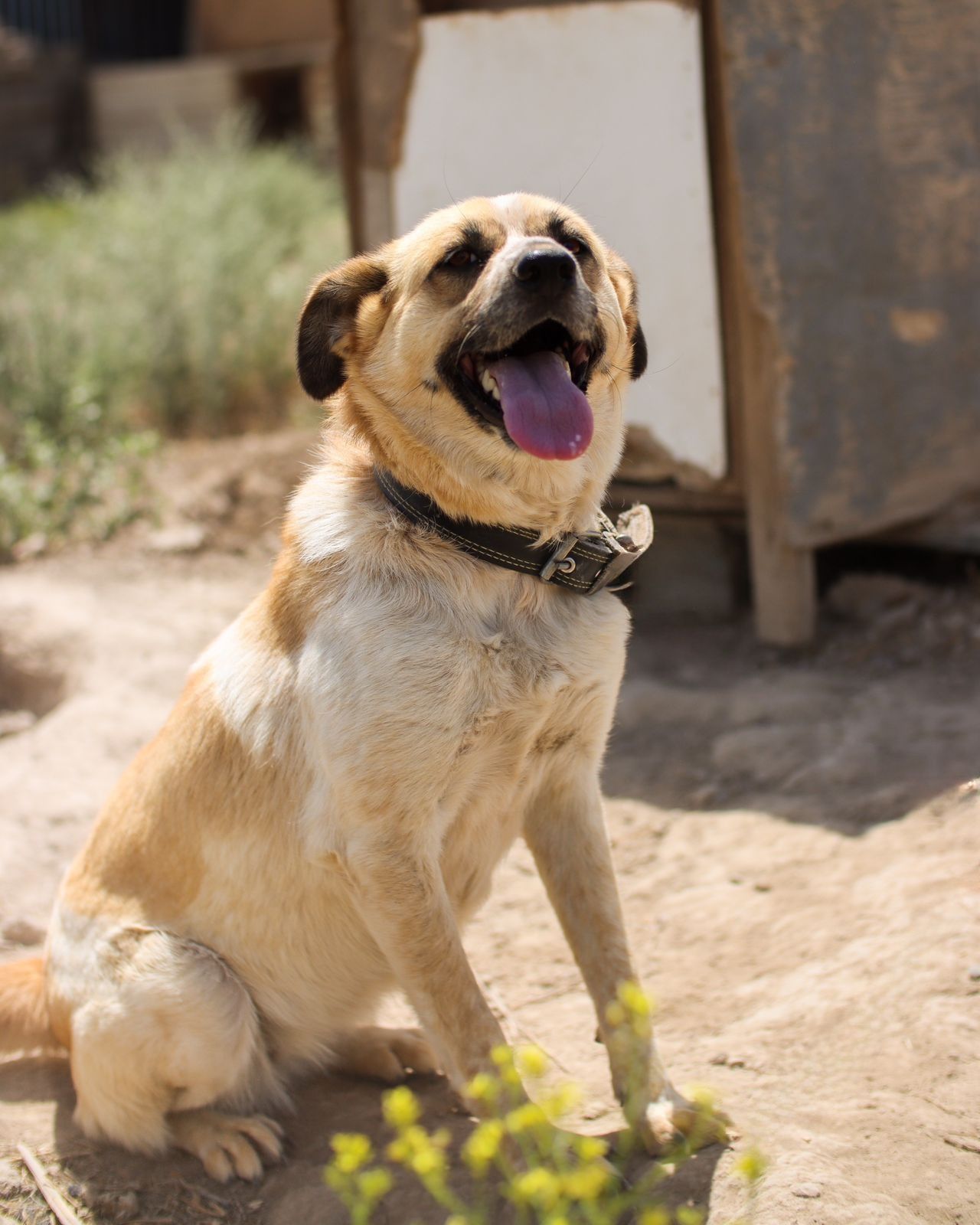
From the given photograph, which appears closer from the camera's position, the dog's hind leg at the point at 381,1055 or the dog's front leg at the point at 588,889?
the dog's front leg at the point at 588,889

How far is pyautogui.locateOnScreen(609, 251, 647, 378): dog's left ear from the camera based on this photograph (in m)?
2.65

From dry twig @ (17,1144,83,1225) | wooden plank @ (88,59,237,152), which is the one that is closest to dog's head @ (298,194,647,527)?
dry twig @ (17,1144,83,1225)

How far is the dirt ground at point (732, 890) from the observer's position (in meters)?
2.36

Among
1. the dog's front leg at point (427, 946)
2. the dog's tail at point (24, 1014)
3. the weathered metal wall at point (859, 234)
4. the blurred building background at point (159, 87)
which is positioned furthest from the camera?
the blurred building background at point (159, 87)

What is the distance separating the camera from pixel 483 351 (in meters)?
2.35

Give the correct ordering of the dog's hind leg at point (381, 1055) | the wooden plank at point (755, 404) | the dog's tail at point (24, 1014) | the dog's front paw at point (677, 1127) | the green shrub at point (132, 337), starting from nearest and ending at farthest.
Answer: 1. the dog's front paw at point (677, 1127)
2. the dog's tail at point (24, 1014)
3. the dog's hind leg at point (381, 1055)
4. the wooden plank at point (755, 404)
5. the green shrub at point (132, 337)

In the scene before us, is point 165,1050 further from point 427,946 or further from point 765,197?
point 765,197

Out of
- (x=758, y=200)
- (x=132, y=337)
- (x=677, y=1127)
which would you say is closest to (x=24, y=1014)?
(x=677, y=1127)

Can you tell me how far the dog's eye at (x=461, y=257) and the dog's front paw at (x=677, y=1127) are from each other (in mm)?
1674

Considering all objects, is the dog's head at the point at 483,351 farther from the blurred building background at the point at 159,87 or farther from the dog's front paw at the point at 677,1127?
the blurred building background at the point at 159,87

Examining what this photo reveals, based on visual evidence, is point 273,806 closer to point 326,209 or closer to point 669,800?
point 669,800

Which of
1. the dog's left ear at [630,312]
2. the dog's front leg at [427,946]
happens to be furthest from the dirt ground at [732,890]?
the dog's left ear at [630,312]

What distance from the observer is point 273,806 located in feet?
7.87

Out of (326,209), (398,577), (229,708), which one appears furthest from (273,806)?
(326,209)
